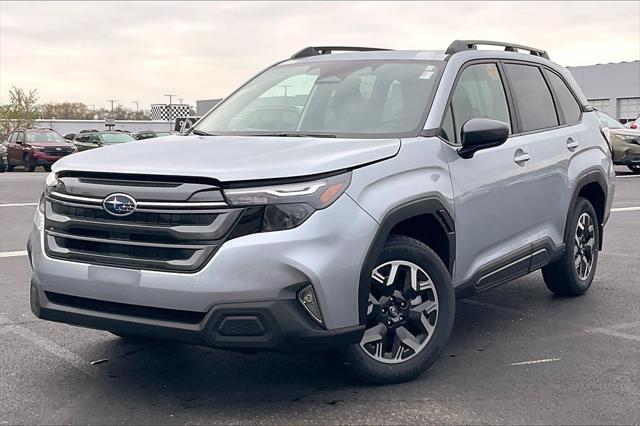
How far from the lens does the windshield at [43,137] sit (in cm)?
3006

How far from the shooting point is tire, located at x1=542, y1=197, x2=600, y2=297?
6.12 meters

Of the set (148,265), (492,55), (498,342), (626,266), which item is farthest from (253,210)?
(626,266)

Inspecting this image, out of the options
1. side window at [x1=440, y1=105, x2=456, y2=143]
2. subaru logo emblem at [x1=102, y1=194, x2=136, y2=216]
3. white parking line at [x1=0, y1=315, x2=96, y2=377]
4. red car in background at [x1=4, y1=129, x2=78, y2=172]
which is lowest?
red car in background at [x1=4, y1=129, x2=78, y2=172]

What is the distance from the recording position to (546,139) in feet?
18.9

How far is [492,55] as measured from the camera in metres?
5.61

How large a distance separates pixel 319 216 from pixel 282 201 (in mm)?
178

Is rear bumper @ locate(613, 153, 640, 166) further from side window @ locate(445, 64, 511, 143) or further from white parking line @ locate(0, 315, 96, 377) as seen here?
white parking line @ locate(0, 315, 96, 377)

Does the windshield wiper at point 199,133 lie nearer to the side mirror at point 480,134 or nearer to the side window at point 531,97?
the side mirror at point 480,134

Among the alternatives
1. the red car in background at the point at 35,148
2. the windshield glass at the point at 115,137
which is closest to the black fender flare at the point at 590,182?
the red car in background at the point at 35,148

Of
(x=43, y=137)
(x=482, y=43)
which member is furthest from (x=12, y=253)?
(x=43, y=137)

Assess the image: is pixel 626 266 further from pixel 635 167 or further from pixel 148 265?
pixel 635 167

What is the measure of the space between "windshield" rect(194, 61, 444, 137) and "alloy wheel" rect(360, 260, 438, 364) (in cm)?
83

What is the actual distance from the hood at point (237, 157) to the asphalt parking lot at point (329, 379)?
44.4 inches

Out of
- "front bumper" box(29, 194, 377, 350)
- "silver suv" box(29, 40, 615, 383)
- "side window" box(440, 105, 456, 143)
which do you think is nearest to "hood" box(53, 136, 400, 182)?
"silver suv" box(29, 40, 615, 383)
